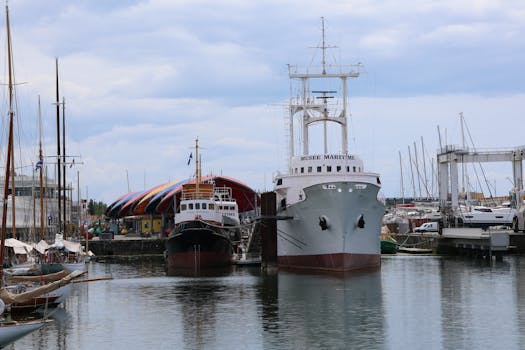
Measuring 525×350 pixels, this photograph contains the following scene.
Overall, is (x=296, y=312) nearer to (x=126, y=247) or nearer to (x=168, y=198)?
(x=126, y=247)

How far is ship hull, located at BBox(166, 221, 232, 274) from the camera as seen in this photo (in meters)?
64.1

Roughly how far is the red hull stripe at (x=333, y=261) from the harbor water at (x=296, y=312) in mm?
984

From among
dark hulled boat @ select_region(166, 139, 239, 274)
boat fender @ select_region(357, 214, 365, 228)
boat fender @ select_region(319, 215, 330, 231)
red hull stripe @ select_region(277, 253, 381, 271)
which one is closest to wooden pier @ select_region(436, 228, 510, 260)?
red hull stripe @ select_region(277, 253, 381, 271)

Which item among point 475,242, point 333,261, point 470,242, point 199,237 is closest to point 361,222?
point 333,261

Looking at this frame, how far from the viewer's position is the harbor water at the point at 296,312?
1236 inches

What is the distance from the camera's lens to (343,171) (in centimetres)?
6069

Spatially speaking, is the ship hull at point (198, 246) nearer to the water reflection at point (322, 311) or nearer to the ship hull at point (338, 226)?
A: the ship hull at point (338, 226)

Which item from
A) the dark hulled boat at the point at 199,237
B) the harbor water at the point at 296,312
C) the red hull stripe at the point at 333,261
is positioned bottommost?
the harbor water at the point at 296,312

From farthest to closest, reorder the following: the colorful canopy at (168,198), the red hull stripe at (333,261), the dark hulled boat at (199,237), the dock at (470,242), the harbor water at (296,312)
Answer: the colorful canopy at (168,198)
the dock at (470,242)
the dark hulled boat at (199,237)
the red hull stripe at (333,261)
the harbor water at (296,312)

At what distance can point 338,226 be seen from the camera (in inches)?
2146

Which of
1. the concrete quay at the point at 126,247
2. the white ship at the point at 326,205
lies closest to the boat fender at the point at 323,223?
the white ship at the point at 326,205

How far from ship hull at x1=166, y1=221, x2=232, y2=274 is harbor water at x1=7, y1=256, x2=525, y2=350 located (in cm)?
577

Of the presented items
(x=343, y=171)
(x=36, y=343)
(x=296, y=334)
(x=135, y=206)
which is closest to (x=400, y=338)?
(x=296, y=334)

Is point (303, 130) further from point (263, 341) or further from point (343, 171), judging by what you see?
point (263, 341)
